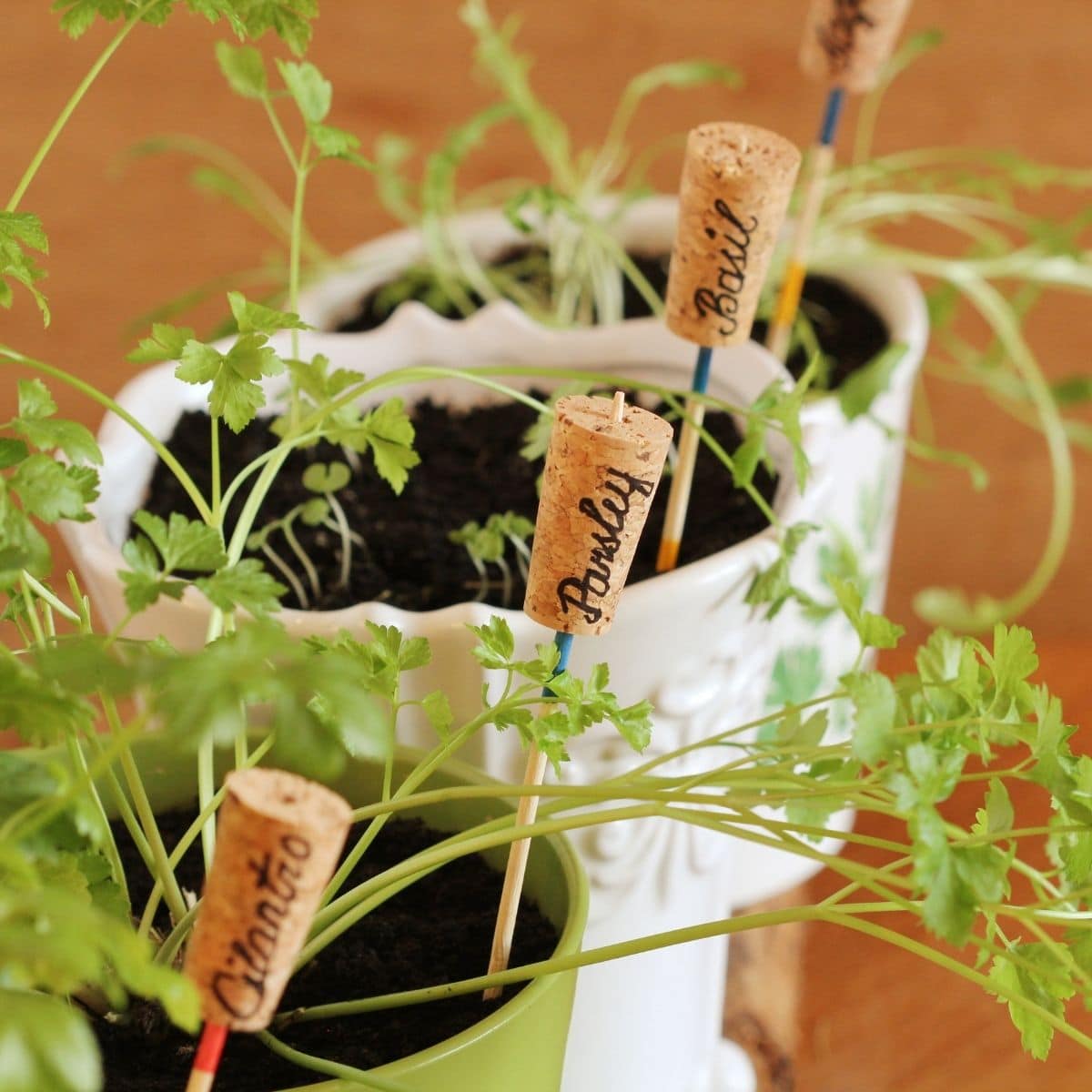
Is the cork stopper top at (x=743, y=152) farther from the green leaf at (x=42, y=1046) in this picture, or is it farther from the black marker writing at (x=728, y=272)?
the green leaf at (x=42, y=1046)

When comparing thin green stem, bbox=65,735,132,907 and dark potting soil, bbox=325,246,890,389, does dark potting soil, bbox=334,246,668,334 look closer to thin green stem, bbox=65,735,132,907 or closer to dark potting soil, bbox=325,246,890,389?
dark potting soil, bbox=325,246,890,389

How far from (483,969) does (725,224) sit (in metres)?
0.28

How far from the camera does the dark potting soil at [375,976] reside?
17.5 inches

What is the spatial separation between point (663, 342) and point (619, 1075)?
365 millimetres

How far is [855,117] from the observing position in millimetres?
1243

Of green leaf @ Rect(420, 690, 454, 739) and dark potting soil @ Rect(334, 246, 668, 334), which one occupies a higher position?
dark potting soil @ Rect(334, 246, 668, 334)

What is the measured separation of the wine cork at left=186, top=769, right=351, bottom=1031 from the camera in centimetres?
33

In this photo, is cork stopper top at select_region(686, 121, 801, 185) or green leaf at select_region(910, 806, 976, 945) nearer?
green leaf at select_region(910, 806, 976, 945)

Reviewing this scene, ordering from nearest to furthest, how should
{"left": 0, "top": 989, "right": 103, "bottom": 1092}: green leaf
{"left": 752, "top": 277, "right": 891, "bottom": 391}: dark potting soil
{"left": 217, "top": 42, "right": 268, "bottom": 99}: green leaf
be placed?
1. {"left": 0, "top": 989, "right": 103, "bottom": 1092}: green leaf
2. {"left": 217, "top": 42, "right": 268, "bottom": 99}: green leaf
3. {"left": 752, "top": 277, "right": 891, "bottom": 391}: dark potting soil

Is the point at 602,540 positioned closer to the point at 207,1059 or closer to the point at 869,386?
the point at 207,1059

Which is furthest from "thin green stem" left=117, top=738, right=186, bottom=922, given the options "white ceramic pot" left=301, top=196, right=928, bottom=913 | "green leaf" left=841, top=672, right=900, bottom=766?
"white ceramic pot" left=301, top=196, right=928, bottom=913

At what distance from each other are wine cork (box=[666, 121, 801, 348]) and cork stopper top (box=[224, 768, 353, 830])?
0.29 meters

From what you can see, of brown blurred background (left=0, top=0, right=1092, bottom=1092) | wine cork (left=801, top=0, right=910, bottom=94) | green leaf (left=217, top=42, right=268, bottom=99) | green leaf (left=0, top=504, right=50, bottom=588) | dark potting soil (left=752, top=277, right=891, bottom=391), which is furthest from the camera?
brown blurred background (left=0, top=0, right=1092, bottom=1092)

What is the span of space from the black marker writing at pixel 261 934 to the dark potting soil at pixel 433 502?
0.32 metres
